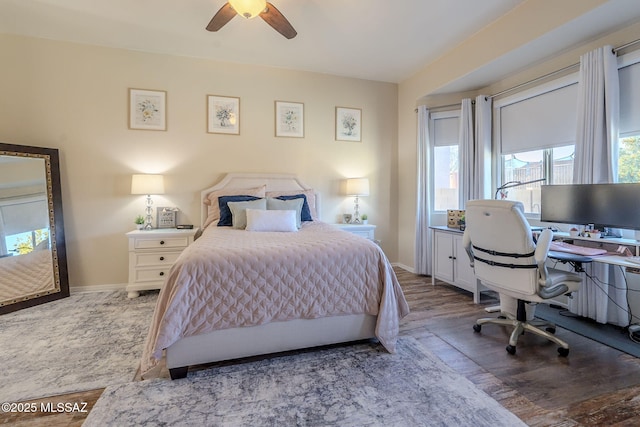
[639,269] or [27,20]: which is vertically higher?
[27,20]

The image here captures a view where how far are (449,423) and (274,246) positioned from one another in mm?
1446

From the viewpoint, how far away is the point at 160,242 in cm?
336

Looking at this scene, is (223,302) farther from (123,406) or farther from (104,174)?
(104,174)

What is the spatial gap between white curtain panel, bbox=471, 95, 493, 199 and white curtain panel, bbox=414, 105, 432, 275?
0.64 metres

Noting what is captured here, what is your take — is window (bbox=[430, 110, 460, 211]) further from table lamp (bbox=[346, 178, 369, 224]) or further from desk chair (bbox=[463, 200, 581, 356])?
desk chair (bbox=[463, 200, 581, 356])

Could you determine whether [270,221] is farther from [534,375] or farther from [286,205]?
[534,375]

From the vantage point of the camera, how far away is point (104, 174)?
3.58 m

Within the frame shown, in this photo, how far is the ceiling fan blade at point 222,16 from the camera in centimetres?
236

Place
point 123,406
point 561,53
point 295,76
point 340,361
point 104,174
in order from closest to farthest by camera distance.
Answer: point 123,406, point 340,361, point 561,53, point 104,174, point 295,76

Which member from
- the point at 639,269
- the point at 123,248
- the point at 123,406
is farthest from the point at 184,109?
the point at 639,269

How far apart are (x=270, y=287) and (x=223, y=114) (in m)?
2.89

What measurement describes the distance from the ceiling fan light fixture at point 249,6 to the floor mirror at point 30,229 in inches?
110

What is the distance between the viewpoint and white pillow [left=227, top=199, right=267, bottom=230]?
3250 millimetres

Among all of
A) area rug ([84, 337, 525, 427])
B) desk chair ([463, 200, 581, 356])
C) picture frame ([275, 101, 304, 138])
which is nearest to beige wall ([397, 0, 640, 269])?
picture frame ([275, 101, 304, 138])
